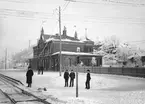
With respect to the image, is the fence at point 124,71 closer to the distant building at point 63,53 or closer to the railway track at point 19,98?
the railway track at point 19,98

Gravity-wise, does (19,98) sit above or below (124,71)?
below

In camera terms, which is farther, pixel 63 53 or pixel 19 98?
pixel 63 53

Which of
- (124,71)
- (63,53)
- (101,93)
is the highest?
(63,53)

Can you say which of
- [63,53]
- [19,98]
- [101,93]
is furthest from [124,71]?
[63,53]

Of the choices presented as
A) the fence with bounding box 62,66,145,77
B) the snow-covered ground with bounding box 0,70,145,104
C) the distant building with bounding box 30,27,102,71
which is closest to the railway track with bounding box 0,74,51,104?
the snow-covered ground with bounding box 0,70,145,104

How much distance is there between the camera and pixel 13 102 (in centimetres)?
1022

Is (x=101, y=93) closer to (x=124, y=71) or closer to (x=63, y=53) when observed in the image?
(x=124, y=71)

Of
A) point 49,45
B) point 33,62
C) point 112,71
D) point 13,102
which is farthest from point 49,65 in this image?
point 13,102

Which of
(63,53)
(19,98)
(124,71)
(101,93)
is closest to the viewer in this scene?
(19,98)

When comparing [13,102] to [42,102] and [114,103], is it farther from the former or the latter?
[114,103]

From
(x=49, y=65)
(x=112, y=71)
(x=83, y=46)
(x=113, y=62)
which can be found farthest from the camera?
(x=113, y=62)

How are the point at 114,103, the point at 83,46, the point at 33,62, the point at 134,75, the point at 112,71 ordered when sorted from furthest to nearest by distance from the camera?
the point at 33,62
the point at 83,46
the point at 112,71
the point at 134,75
the point at 114,103

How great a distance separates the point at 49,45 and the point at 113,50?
24.5 meters

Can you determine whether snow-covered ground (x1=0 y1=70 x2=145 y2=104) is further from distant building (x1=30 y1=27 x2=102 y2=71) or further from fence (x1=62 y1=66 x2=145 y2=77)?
distant building (x1=30 y1=27 x2=102 y2=71)
